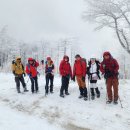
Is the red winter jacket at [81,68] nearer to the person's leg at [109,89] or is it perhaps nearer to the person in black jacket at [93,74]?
the person in black jacket at [93,74]

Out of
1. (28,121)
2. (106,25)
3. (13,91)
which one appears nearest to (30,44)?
(106,25)

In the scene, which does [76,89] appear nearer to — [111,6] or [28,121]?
[28,121]

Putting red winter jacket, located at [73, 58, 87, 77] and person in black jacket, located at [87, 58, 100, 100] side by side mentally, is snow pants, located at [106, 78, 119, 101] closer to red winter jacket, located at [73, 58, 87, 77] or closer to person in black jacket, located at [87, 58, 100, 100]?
person in black jacket, located at [87, 58, 100, 100]

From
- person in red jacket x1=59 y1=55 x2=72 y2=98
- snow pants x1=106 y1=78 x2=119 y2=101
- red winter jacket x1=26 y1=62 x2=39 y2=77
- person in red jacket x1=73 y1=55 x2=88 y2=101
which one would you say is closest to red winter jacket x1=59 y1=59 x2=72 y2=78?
person in red jacket x1=59 y1=55 x2=72 y2=98

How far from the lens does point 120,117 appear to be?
1124 centimetres

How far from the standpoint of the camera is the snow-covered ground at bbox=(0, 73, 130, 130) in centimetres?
1045

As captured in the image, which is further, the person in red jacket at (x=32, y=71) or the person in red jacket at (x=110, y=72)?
the person in red jacket at (x=32, y=71)

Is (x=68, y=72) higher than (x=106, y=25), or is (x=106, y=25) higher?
(x=106, y=25)

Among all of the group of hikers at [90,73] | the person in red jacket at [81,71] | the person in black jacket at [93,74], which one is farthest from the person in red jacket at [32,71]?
the person in black jacket at [93,74]

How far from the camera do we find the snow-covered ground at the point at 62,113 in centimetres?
1045

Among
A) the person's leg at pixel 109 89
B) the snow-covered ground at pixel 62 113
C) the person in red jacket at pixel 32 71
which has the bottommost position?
the snow-covered ground at pixel 62 113

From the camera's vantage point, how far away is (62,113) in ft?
39.3

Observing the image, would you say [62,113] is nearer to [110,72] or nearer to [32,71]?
[110,72]

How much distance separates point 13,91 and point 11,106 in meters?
3.12
